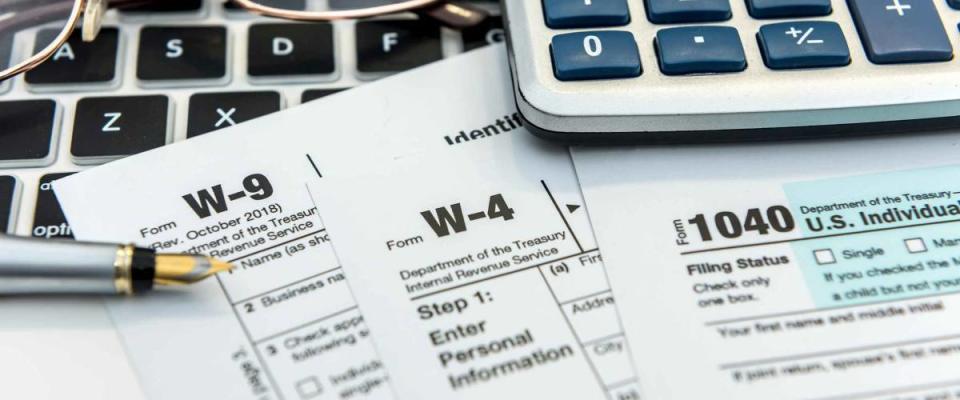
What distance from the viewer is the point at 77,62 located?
0.43 m

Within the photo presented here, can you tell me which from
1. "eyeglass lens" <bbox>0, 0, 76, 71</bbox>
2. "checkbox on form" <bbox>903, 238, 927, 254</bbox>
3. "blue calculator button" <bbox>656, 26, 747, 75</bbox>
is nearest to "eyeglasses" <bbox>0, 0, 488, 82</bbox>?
"eyeglass lens" <bbox>0, 0, 76, 71</bbox>

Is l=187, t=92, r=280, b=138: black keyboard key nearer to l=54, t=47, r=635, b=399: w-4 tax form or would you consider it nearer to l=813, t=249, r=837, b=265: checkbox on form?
l=54, t=47, r=635, b=399: w-4 tax form

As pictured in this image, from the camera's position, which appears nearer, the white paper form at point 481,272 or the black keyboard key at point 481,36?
the white paper form at point 481,272

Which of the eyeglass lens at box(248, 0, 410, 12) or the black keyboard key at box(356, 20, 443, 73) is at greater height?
the eyeglass lens at box(248, 0, 410, 12)

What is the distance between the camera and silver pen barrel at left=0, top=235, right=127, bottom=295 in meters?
0.33

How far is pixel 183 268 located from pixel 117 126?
12 centimetres

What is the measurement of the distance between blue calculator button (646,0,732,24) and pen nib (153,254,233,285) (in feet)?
0.74

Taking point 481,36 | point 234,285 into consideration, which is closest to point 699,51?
point 481,36

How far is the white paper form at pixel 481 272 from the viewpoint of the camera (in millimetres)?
327

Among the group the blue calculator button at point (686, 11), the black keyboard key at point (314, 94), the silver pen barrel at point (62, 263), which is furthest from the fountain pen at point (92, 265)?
the blue calculator button at point (686, 11)

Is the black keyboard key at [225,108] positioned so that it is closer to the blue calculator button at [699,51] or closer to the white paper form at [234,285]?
the white paper form at [234,285]

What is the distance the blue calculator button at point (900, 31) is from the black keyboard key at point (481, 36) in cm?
17

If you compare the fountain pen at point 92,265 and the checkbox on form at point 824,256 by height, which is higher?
the fountain pen at point 92,265

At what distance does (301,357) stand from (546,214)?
12cm
